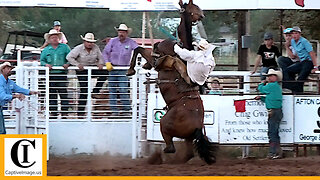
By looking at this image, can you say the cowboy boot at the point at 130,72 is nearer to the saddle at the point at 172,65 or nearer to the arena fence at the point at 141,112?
the arena fence at the point at 141,112

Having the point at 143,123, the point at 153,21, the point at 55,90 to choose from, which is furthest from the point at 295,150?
the point at 153,21

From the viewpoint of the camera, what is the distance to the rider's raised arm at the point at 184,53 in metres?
11.4

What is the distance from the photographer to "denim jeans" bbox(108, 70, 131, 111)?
13.9m

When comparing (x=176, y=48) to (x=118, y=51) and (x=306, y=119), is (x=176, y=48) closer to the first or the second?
(x=118, y=51)

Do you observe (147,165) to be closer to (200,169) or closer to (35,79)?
(200,169)

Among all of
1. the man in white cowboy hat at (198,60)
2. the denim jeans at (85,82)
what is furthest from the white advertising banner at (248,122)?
the denim jeans at (85,82)

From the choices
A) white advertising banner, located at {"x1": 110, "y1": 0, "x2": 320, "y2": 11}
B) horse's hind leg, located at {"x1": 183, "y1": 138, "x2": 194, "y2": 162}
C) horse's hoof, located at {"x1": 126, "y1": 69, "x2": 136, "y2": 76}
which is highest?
white advertising banner, located at {"x1": 110, "y1": 0, "x2": 320, "y2": 11}

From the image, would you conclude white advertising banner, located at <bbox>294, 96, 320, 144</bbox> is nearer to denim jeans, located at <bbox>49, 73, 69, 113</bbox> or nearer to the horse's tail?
the horse's tail

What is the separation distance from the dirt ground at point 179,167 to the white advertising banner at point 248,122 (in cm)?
37

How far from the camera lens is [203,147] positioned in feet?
37.1

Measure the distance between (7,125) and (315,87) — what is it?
5.36 metres

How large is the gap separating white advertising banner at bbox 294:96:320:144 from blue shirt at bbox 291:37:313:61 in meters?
0.76

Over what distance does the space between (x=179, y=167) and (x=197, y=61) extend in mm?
1492

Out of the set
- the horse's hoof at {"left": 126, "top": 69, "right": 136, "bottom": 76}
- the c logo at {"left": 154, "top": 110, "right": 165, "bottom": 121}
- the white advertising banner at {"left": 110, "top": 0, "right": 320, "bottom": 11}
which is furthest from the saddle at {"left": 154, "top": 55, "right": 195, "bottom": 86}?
the white advertising banner at {"left": 110, "top": 0, "right": 320, "bottom": 11}
